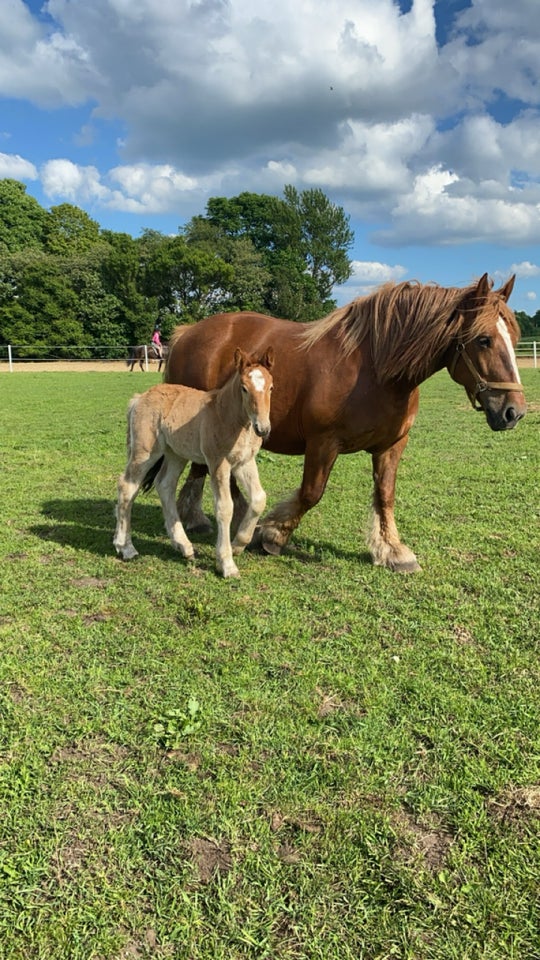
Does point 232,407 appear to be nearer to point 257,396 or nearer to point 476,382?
point 257,396

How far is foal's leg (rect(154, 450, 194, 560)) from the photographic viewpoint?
5090mm

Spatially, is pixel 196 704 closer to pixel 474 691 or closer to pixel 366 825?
pixel 366 825

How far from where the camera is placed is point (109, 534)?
5758 millimetres

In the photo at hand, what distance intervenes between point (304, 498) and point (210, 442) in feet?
3.18

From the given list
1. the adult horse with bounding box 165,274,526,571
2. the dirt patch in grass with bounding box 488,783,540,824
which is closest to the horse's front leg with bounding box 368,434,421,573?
the adult horse with bounding box 165,274,526,571

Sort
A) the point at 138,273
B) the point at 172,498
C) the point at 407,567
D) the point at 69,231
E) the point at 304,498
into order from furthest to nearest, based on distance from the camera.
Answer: the point at 69,231 < the point at 138,273 < the point at 172,498 < the point at 304,498 < the point at 407,567

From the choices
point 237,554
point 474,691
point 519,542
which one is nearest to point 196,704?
point 474,691

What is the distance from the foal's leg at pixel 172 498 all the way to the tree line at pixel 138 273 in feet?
134

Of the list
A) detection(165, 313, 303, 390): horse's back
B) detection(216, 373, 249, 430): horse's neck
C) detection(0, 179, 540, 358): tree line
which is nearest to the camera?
detection(216, 373, 249, 430): horse's neck

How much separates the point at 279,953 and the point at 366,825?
0.59m

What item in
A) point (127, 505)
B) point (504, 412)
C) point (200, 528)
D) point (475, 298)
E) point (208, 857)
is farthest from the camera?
point (200, 528)

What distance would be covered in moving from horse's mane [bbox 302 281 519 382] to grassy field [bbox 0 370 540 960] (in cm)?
180

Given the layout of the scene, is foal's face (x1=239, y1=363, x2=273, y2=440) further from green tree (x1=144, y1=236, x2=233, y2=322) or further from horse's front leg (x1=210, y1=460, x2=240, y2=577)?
green tree (x1=144, y1=236, x2=233, y2=322)

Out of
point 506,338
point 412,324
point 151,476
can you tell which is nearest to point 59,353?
point 151,476
